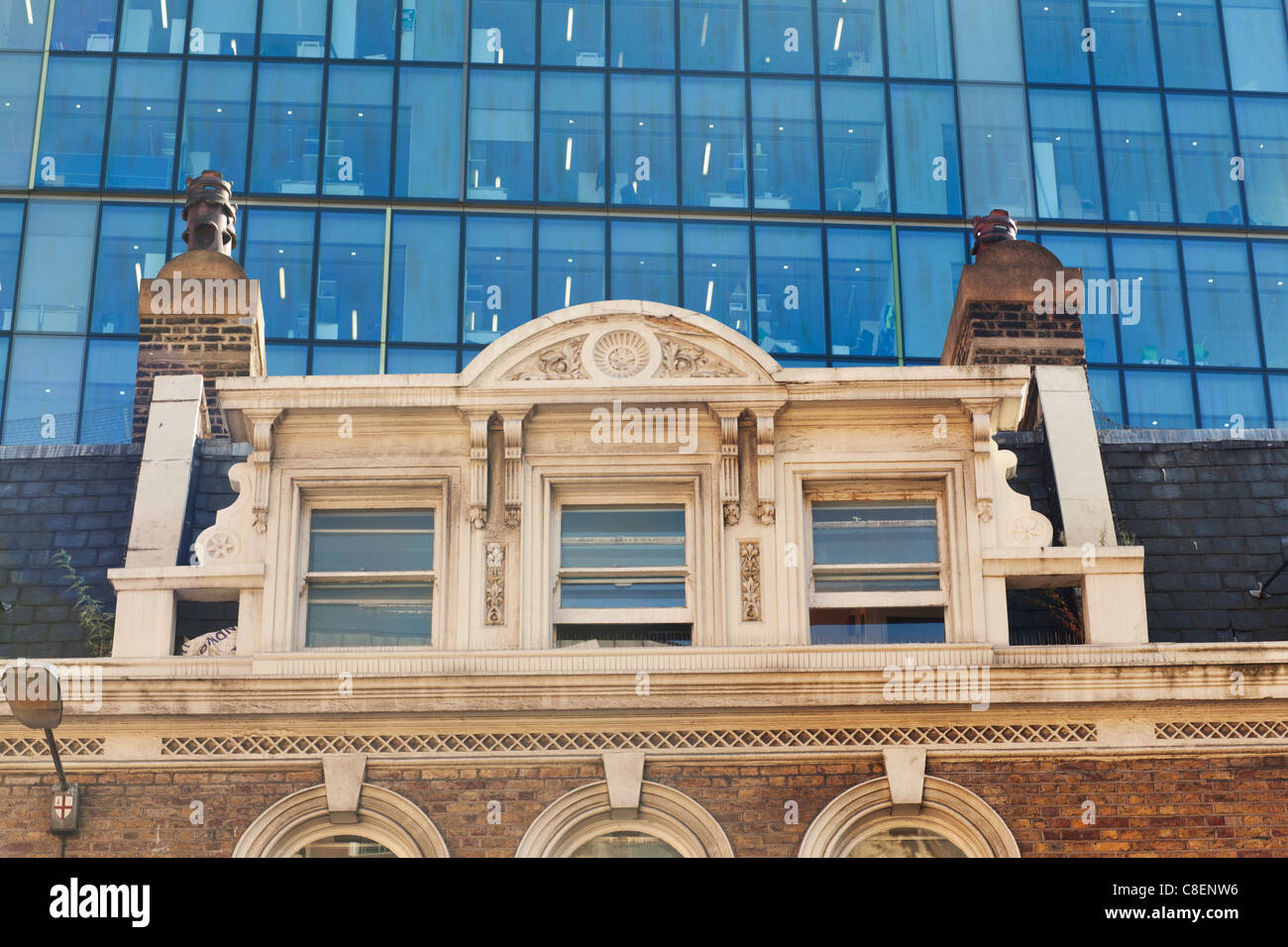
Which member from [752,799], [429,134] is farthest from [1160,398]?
[752,799]

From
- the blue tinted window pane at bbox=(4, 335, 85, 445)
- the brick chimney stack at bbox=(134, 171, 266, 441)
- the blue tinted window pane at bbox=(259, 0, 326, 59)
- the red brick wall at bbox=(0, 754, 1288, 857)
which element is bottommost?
the red brick wall at bbox=(0, 754, 1288, 857)

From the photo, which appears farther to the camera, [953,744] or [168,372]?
[168,372]

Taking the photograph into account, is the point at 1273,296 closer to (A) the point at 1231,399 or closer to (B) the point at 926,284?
(A) the point at 1231,399

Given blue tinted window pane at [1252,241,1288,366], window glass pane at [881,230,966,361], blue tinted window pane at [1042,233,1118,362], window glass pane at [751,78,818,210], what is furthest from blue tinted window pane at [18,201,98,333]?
blue tinted window pane at [1252,241,1288,366]

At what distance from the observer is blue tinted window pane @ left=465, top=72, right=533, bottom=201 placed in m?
40.2

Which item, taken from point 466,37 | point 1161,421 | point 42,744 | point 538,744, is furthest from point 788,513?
point 466,37

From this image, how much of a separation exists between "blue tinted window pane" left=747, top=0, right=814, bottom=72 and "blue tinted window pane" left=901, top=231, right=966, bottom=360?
15.6 feet

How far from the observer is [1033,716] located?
14727mm

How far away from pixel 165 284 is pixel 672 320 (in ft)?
18.6

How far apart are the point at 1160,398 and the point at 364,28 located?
1899 cm

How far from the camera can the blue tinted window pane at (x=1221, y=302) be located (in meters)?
40.2

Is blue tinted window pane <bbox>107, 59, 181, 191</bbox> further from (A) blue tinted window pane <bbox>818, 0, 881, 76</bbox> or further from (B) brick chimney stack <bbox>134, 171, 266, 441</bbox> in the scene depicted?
(B) brick chimney stack <bbox>134, 171, 266, 441</bbox>

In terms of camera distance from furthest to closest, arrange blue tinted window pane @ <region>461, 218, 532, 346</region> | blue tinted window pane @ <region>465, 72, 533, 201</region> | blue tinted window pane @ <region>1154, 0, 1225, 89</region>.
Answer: blue tinted window pane @ <region>1154, 0, 1225, 89</region> < blue tinted window pane @ <region>465, 72, 533, 201</region> < blue tinted window pane @ <region>461, 218, 532, 346</region>

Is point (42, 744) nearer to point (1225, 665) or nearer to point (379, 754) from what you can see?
point (379, 754)
